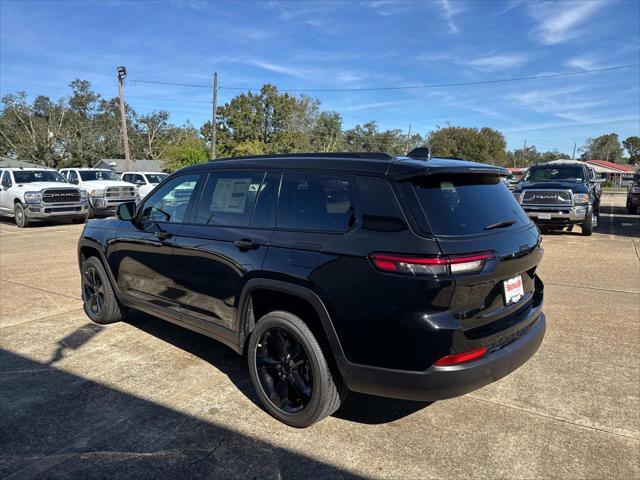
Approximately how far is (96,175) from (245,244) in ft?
62.2

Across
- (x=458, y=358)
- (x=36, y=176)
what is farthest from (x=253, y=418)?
(x=36, y=176)

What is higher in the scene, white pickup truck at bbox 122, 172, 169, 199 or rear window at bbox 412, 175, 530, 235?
white pickup truck at bbox 122, 172, 169, 199

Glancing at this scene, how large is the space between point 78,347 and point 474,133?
72915 mm

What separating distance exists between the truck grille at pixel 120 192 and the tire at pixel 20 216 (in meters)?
3.19

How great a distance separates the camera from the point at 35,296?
21.0 feet

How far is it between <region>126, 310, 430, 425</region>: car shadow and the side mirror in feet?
4.15

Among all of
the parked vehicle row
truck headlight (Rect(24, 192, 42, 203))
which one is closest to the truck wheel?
the parked vehicle row

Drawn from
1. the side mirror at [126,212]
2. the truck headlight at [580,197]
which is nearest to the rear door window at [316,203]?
the side mirror at [126,212]

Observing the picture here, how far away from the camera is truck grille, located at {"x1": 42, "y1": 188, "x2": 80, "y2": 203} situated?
15.5 m

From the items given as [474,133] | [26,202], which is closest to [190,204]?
[26,202]

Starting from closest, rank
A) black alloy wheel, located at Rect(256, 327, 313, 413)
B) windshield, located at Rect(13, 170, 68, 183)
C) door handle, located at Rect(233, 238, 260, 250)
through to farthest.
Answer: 1. black alloy wheel, located at Rect(256, 327, 313, 413)
2. door handle, located at Rect(233, 238, 260, 250)
3. windshield, located at Rect(13, 170, 68, 183)

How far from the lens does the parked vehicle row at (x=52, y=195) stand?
1536 centimetres

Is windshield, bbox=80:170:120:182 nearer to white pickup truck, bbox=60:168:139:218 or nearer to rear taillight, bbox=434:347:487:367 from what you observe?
white pickup truck, bbox=60:168:139:218

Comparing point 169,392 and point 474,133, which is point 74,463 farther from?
point 474,133
